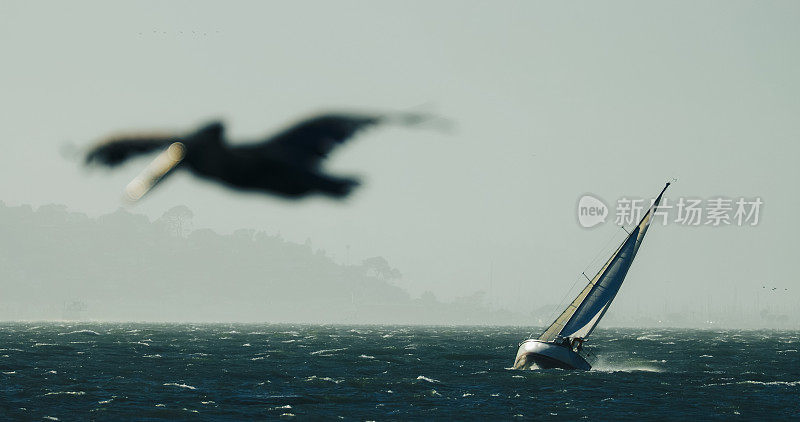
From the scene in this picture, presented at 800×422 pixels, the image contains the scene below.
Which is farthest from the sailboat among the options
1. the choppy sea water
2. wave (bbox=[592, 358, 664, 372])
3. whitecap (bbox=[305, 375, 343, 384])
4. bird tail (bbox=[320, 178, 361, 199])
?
bird tail (bbox=[320, 178, 361, 199])

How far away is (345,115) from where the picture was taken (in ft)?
23.3

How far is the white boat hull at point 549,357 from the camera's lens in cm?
6100

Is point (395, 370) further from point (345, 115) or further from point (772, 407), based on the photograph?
point (345, 115)

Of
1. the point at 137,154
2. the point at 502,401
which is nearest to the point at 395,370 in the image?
the point at 502,401

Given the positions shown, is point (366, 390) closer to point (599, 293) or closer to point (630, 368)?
point (599, 293)

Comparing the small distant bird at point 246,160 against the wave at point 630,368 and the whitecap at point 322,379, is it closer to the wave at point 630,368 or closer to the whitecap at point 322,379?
the whitecap at point 322,379

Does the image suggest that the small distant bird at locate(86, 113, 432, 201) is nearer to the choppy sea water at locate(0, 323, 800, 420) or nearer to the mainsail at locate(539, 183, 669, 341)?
the choppy sea water at locate(0, 323, 800, 420)

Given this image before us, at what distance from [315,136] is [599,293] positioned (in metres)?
57.2

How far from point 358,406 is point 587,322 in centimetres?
2297

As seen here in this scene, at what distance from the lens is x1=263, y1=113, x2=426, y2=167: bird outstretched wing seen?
280 inches

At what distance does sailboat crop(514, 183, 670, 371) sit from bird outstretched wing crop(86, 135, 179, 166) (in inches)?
2187

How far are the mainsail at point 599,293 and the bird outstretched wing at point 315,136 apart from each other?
55684 mm

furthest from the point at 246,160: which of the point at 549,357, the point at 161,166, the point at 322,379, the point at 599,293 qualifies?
the point at 599,293

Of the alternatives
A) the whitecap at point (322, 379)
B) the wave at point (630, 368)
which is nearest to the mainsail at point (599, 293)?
the wave at point (630, 368)
